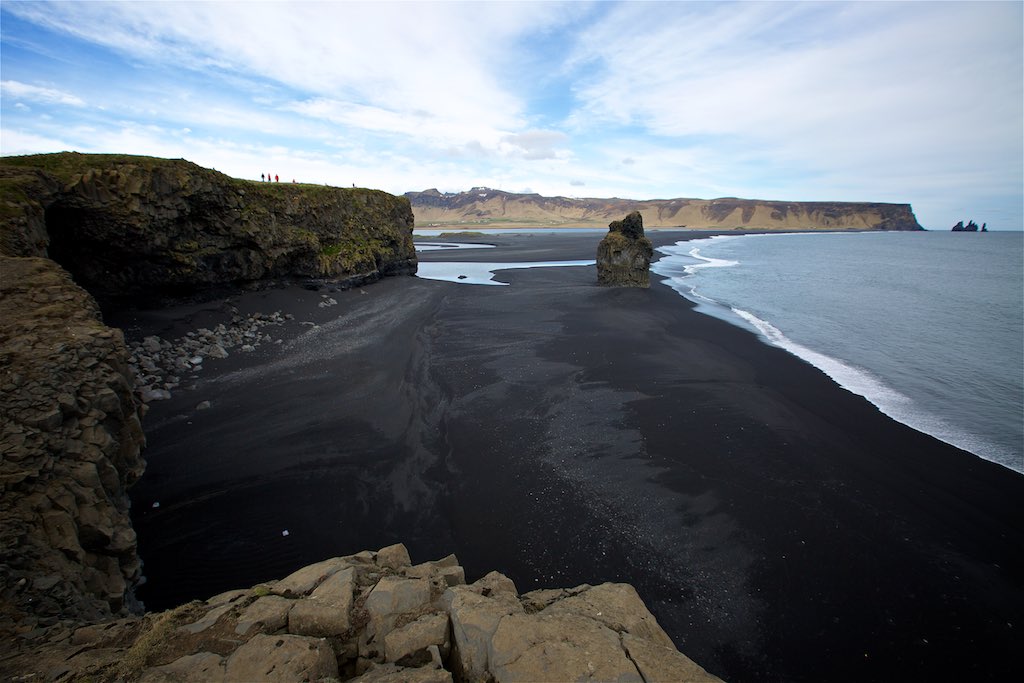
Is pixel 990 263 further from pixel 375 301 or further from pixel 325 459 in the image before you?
A: pixel 325 459

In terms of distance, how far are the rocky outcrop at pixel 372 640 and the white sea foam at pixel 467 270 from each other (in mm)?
27935

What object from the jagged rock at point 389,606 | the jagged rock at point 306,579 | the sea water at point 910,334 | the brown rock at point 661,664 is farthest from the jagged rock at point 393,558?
the sea water at point 910,334

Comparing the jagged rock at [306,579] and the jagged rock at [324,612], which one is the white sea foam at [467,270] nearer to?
the jagged rock at [306,579]

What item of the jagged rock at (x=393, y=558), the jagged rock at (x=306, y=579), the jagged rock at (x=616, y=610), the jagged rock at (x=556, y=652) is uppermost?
the jagged rock at (x=556, y=652)

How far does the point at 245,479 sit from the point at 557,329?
12992 millimetres

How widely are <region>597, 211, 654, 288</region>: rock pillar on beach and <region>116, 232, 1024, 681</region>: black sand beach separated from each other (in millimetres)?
14595

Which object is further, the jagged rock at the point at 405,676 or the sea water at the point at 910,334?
the sea water at the point at 910,334

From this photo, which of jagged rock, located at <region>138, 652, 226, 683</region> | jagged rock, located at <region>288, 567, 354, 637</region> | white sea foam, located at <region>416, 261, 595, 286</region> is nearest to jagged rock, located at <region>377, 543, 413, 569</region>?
jagged rock, located at <region>288, 567, 354, 637</region>

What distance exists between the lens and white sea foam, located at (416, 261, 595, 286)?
34062mm

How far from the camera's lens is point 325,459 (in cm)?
901

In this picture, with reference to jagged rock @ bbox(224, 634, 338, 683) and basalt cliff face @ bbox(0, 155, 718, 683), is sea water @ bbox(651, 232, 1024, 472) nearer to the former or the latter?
basalt cliff face @ bbox(0, 155, 718, 683)

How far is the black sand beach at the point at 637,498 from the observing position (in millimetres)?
5832

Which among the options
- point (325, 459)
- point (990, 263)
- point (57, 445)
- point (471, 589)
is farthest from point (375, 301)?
point (990, 263)

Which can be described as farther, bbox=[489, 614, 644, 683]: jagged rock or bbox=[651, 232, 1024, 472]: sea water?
bbox=[651, 232, 1024, 472]: sea water
